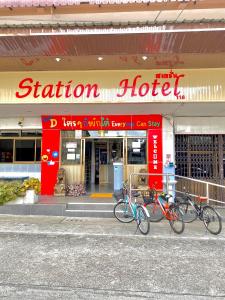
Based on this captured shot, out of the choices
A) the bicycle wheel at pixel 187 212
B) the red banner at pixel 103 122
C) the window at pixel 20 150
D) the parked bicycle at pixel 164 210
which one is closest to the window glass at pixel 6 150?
the window at pixel 20 150

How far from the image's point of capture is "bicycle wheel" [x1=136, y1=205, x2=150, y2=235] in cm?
611

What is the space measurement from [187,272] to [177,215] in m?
2.26

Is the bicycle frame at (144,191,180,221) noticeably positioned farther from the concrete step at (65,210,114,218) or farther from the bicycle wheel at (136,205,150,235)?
the concrete step at (65,210,114,218)

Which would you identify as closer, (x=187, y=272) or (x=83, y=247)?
(x=187, y=272)

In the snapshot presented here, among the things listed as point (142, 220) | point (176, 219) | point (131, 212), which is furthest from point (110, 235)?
point (176, 219)

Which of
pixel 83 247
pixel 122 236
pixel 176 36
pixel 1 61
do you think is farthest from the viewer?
pixel 1 61

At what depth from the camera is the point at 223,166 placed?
10.5 m

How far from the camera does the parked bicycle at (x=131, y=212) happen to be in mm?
6202

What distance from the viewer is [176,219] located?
6.33 meters

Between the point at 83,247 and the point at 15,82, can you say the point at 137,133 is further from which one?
the point at 83,247

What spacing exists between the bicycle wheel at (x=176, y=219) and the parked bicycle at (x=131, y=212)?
0.65 meters

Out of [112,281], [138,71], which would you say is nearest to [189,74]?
[138,71]

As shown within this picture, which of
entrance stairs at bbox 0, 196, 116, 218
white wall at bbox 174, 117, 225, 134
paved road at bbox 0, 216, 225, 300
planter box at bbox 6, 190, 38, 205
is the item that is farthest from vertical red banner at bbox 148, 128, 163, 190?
planter box at bbox 6, 190, 38, 205

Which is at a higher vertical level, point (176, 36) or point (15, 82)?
point (176, 36)
